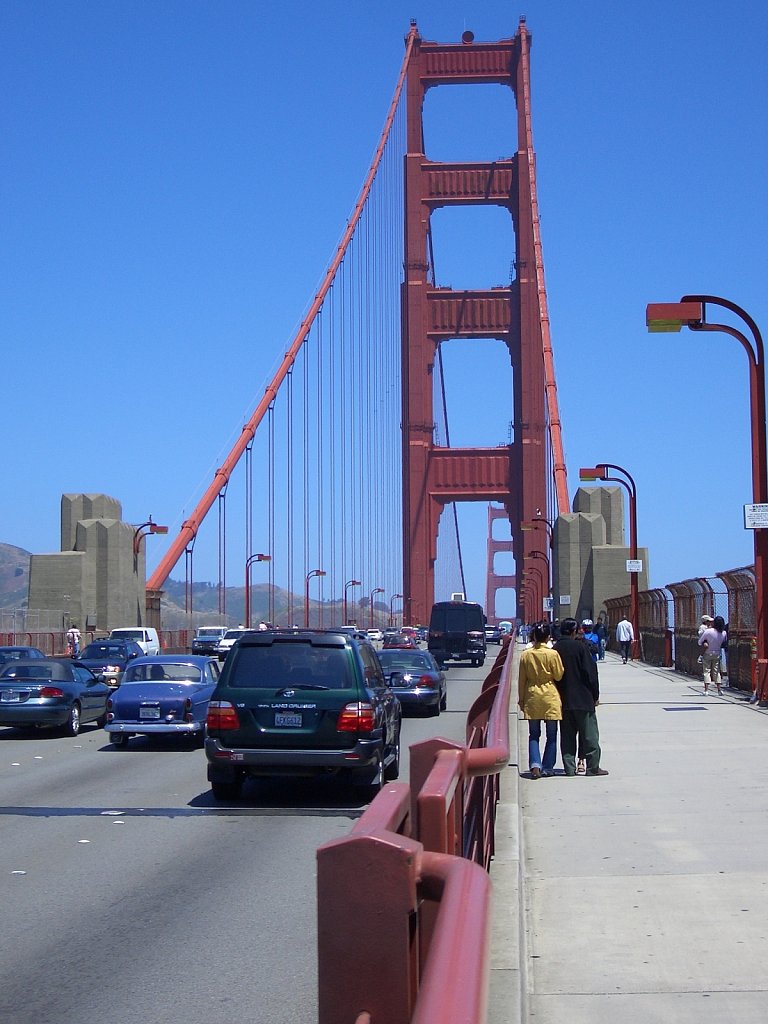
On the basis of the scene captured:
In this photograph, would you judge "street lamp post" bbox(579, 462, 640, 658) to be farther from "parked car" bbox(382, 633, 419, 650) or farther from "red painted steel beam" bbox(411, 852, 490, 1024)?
"red painted steel beam" bbox(411, 852, 490, 1024)

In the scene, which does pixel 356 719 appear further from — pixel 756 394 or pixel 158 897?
Result: pixel 756 394

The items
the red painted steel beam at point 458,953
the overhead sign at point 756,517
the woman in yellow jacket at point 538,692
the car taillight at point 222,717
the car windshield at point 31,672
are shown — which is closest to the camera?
the red painted steel beam at point 458,953

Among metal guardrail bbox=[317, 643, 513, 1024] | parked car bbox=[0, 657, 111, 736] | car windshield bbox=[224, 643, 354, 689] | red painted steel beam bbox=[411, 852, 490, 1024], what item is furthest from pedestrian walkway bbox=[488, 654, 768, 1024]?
parked car bbox=[0, 657, 111, 736]

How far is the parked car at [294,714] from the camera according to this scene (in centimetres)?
1241

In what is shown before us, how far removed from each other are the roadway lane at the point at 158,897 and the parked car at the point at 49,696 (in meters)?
5.30

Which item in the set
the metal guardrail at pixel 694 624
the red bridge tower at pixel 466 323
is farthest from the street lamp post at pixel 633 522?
the red bridge tower at pixel 466 323

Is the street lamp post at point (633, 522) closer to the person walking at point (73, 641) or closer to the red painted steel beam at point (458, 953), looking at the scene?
the person walking at point (73, 641)

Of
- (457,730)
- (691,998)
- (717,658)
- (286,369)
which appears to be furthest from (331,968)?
(286,369)

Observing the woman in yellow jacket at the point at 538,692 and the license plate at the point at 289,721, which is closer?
the license plate at the point at 289,721

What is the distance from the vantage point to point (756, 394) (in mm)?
23359

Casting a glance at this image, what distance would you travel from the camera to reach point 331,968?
3.14m

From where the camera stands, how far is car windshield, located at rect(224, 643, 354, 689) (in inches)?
500

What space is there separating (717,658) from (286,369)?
50.7 metres

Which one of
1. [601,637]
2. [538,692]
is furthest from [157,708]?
[601,637]
